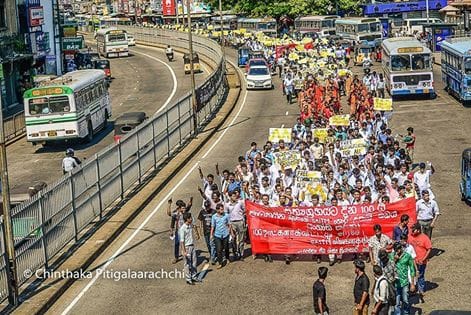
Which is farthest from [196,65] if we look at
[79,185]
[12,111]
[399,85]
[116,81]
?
[79,185]

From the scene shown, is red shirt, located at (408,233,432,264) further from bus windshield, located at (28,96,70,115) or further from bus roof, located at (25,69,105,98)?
bus roof, located at (25,69,105,98)

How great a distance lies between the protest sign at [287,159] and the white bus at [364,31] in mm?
46699

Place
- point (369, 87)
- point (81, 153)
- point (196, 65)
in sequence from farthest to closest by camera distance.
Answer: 1. point (196, 65)
2. point (369, 87)
3. point (81, 153)

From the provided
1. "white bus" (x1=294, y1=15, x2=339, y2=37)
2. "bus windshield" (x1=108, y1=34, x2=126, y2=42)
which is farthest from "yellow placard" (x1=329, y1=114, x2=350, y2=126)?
"bus windshield" (x1=108, y1=34, x2=126, y2=42)

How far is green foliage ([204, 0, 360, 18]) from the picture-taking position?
337 ft

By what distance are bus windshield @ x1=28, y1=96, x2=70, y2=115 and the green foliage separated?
223 feet

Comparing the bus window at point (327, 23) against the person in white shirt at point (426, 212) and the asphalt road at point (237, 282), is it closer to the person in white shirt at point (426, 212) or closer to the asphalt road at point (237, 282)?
the asphalt road at point (237, 282)

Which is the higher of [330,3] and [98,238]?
[330,3]

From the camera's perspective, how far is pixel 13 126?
4512 centimetres

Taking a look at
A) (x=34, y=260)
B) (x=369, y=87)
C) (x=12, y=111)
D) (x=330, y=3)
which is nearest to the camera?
(x=34, y=260)

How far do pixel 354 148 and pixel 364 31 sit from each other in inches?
1952

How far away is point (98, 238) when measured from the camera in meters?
22.3

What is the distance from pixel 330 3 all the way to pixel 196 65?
39751 mm

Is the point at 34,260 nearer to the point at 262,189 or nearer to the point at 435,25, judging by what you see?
the point at 262,189
